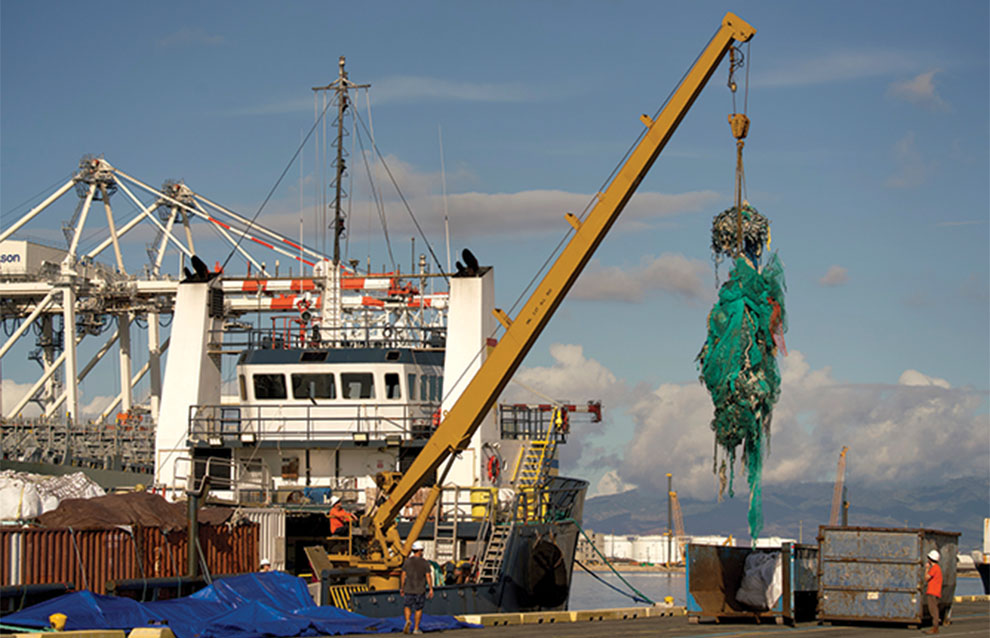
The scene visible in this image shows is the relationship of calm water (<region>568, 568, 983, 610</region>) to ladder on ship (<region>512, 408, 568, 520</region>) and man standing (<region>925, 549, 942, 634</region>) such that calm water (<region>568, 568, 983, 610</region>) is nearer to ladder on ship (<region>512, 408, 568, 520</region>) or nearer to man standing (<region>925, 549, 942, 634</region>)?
ladder on ship (<region>512, 408, 568, 520</region>)

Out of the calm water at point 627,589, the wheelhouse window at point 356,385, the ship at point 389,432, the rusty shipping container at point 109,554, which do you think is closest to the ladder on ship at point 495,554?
the ship at point 389,432

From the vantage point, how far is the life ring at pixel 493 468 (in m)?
31.2

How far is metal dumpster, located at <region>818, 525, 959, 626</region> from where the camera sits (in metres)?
22.0

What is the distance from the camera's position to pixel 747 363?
73.0 feet

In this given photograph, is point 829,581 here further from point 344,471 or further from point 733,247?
point 344,471

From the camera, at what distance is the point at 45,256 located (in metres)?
76.6

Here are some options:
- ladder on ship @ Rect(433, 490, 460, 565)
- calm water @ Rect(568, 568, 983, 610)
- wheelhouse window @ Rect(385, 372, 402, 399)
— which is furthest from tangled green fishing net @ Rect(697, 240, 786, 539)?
calm water @ Rect(568, 568, 983, 610)

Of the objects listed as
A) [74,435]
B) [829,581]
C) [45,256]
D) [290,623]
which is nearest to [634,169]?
[829,581]

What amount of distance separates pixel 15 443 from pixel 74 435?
382 centimetres

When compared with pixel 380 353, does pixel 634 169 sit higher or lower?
higher

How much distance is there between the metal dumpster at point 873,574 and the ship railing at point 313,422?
39.1 ft

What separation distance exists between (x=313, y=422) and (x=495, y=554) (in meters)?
7.80

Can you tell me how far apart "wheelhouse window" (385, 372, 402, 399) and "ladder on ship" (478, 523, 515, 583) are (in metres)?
6.29

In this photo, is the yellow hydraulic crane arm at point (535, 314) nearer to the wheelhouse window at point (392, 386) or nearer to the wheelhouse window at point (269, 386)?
the wheelhouse window at point (392, 386)
